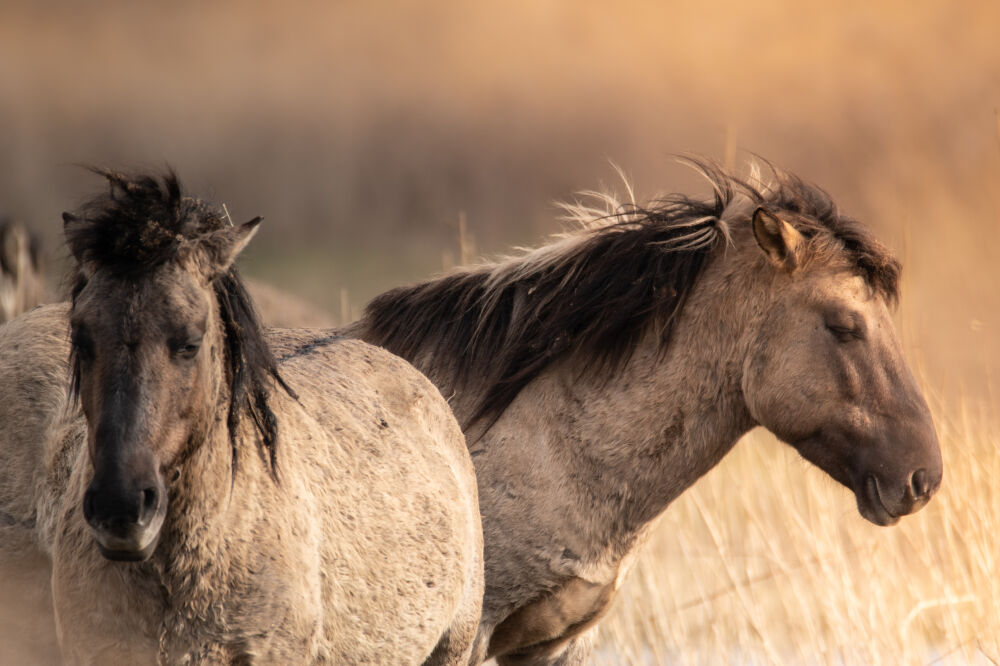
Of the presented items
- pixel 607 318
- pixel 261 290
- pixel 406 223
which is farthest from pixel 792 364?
pixel 406 223

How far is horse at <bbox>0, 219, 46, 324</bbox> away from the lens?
6.89m

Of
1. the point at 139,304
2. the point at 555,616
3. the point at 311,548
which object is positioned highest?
the point at 139,304

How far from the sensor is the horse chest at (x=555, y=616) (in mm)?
4395

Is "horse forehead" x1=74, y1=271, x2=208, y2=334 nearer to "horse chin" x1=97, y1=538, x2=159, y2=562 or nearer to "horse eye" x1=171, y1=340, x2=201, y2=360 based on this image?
"horse eye" x1=171, y1=340, x2=201, y2=360

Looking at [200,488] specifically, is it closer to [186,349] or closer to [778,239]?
[186,349]

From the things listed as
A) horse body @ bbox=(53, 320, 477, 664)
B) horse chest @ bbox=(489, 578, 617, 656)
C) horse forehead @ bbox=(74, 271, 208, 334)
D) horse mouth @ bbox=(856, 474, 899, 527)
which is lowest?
Result: horse chest @ bbox=(489, 578, 617, 656)

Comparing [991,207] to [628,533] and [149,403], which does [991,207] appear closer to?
[628,533]

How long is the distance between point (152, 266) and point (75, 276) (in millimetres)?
256

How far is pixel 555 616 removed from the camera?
4.40 meters

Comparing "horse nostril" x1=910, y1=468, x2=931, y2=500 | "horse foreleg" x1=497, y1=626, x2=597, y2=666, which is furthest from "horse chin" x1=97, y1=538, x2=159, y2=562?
"horse nostril" x1=910, y1=468, x2=931, y2=500

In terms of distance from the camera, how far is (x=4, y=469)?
3459mm

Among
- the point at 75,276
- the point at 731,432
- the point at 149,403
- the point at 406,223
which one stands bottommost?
the point at 406,223

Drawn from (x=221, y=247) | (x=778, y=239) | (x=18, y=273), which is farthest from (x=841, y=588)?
(x=18, y=273)

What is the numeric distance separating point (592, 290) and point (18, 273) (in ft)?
13.8
